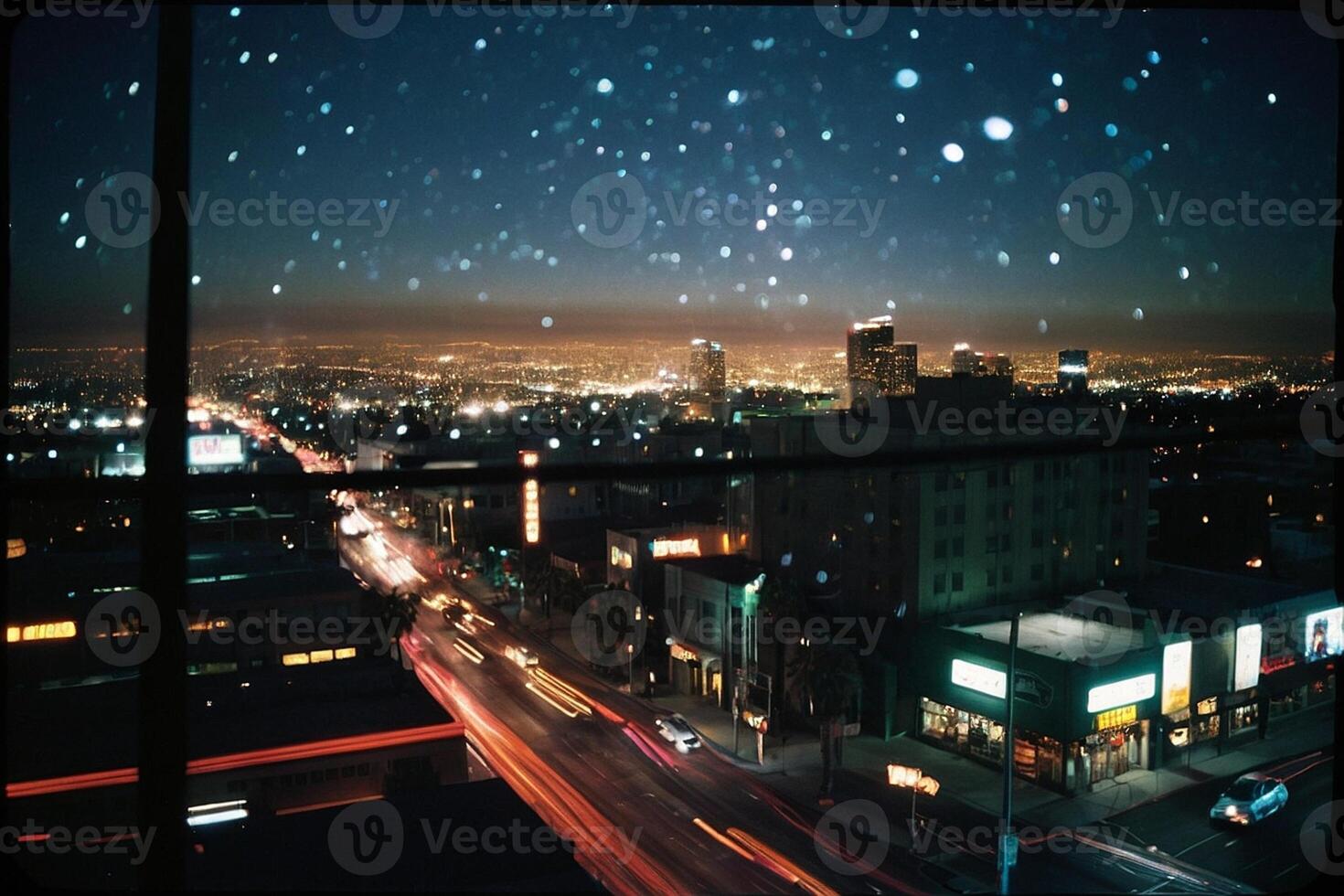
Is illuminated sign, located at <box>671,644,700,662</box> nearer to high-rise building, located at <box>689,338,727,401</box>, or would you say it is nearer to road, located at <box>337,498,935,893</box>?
road, located at <box>337,498,935,893</box>

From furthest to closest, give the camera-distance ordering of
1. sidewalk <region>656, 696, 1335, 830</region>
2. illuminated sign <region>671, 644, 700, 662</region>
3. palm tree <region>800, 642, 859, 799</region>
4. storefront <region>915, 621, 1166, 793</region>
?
1. illuminated sign <region>671, 644, 700, 662</region>
2. palm tree <region>800, 642, 859, 799</region>
3. storefront <region>915, 621, 1166, 793</region>
4. sidewalk <region>656, 696, 1335, 830</region>

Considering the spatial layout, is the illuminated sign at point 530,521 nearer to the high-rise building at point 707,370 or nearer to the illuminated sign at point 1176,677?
the high-rise building at point 707,370

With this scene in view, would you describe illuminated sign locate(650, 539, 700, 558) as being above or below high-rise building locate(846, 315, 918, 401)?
below

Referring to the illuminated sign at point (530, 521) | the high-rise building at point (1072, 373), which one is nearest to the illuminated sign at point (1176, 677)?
the high-rise building at point (1072, 373)

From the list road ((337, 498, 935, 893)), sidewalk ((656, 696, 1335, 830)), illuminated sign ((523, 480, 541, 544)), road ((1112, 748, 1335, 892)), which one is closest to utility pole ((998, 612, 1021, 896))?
road ((337, 498, 935, 893))

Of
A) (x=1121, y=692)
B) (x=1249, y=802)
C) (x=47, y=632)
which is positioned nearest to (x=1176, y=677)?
(x=1121, y=692)

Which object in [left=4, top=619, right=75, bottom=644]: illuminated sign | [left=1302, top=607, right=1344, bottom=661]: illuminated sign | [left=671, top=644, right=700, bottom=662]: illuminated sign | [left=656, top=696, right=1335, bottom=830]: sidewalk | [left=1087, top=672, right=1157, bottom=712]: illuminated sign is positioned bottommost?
[left=656, top=696, right=1335, bottom=830]: sidewalk

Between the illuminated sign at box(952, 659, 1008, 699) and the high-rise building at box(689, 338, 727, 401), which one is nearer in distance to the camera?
the illuminated sign at box(952, 659, 1008, 699)

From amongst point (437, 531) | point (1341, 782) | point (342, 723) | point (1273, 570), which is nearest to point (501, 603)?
point (437, 531)
